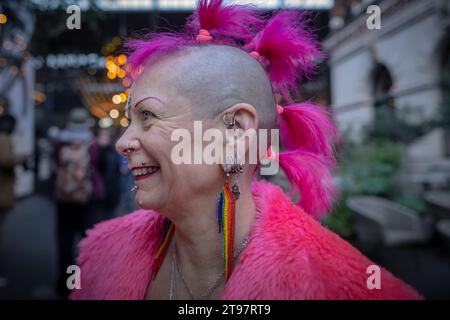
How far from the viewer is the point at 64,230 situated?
141 inches

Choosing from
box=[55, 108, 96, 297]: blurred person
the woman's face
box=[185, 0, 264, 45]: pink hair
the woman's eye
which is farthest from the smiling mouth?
box=[55, 108, 96, 297]: blurred person

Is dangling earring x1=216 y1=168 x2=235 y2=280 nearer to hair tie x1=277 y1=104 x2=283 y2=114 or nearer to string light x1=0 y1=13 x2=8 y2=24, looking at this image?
hair tie x1=277 y1=104 x2=283 y2=114

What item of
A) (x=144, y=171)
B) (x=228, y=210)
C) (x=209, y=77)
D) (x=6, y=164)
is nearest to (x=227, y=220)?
(x=228, y=210)

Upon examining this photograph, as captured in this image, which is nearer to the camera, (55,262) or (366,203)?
(55,262)

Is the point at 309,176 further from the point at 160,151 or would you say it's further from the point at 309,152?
the point at 160,151

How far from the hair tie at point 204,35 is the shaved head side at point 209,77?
0.15 ft

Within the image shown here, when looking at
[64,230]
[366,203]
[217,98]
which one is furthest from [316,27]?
[366,203]

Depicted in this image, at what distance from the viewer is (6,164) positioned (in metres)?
3.54

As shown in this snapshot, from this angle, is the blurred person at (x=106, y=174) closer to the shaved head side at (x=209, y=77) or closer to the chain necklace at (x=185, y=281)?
the chain necklace at (x=185, y=281)

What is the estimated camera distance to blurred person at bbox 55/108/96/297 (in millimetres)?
3416

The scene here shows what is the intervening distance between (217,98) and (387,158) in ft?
18.4

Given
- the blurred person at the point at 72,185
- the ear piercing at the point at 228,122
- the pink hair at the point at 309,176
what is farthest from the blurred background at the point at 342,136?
the ear piercing at the point at 228,122

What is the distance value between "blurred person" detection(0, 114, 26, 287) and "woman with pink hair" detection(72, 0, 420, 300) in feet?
9.08
